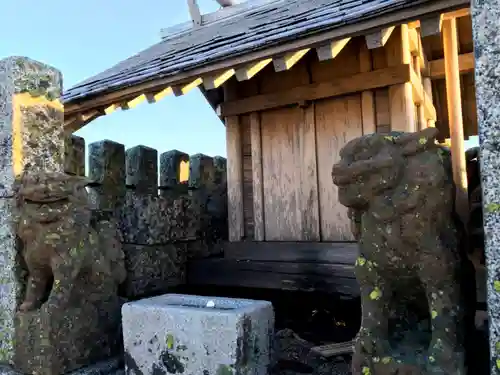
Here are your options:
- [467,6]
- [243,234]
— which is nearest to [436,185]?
[467,6]

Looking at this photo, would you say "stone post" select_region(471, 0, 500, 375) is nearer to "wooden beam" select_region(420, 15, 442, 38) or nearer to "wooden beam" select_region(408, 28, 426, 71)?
"wooden beam" select_region(420, 15, 442, 38)

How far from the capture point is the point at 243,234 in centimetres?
490

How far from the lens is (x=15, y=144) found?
329cm

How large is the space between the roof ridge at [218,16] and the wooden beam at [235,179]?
7.52ft

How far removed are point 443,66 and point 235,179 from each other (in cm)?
304

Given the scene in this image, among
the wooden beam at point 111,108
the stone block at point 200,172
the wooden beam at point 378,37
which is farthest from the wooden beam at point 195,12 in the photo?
the wooden beam at point 378,37

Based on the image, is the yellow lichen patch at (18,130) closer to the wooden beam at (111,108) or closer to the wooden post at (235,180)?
the wooden beam at (111,108)

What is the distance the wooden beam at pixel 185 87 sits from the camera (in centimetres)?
402

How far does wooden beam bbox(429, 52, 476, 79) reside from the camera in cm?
545

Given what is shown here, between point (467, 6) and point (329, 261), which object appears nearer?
point (467, 6)

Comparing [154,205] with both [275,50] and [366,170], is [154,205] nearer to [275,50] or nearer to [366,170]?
[275,50]

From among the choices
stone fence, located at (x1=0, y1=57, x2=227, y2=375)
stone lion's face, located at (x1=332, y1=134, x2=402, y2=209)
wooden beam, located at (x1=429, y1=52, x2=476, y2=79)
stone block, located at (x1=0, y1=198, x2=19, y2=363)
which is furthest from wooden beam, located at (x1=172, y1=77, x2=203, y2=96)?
wooden beam, located at (x1=429, y1=52, x2=476, y2=79)

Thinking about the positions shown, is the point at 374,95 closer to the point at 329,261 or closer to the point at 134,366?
the point at 329,261

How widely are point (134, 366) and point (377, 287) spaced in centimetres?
166
